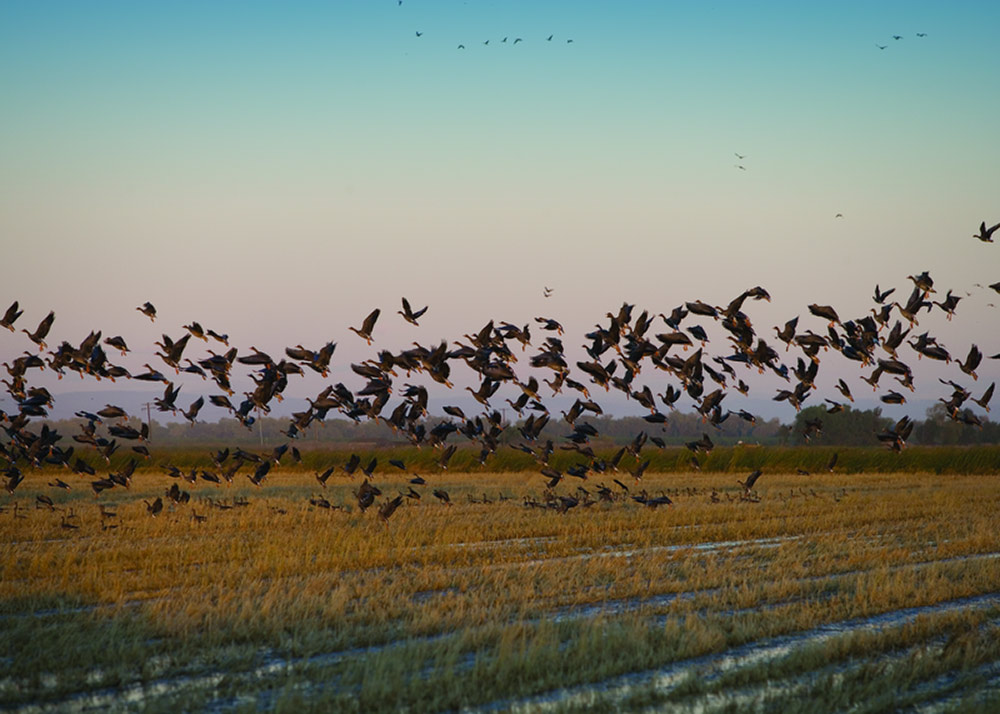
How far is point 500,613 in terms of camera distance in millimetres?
12547

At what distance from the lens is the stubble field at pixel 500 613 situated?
920 centimetres

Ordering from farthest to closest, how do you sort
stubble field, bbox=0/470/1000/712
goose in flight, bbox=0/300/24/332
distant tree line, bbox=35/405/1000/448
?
distant tree line, bbox=35/405/1000/448 → goose in flight, bbox=0/300/24/332 → stubble field, bbox=0/470/1000/712

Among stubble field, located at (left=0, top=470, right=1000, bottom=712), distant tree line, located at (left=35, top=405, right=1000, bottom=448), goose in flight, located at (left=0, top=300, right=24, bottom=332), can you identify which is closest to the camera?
stubble field, located at (left=0, top=470, right=1000, bottom=712)

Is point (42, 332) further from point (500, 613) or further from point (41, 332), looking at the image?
point (500, 613)

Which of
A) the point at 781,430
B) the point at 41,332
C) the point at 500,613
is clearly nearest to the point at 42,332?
the point at 41,332

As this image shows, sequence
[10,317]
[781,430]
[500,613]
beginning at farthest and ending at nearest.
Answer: [781,430], [10,317], [500,613]

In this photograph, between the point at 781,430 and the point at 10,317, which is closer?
the point at 10,317

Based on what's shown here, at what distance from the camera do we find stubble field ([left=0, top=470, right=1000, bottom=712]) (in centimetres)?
920

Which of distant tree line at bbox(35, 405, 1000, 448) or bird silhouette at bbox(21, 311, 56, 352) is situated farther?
distant tree line at bbox(35, 405, 1000, 448)

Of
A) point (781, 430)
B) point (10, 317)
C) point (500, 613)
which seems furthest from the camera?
point (781, 430)

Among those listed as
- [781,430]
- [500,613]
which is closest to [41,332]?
[500,613]

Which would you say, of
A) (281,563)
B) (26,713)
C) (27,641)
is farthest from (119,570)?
(26,713)

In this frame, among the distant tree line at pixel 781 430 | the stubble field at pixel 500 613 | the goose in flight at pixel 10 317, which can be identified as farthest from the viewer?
the distant tree line at pixel 781 430

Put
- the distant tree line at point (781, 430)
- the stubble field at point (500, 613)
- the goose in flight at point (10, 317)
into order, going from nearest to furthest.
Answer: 1. the stubble field at point (500, 613)
2. the goose in flight at point (10, 317)
3. the distant tree line at point (781, 430)
